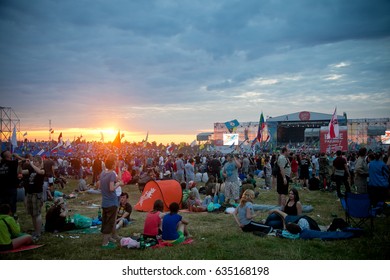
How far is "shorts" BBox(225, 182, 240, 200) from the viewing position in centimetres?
1184

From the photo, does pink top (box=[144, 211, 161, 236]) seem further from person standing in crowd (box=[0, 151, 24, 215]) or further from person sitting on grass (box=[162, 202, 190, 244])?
person standing in crowd (box=[0, 151, 24, 215])

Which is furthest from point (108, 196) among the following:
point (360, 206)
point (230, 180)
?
point (230, 180)

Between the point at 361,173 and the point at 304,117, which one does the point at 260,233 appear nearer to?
the point at 361,173

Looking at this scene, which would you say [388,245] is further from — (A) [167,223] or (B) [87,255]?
(B) [87,255]

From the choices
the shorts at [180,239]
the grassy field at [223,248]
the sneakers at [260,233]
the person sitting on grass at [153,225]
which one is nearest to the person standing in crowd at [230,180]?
the grassy field at [223,248]

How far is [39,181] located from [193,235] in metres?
3.50

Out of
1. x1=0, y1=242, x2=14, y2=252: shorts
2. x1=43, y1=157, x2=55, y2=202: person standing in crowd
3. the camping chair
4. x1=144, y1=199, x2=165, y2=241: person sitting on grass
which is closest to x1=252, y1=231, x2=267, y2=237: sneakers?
the camping chair

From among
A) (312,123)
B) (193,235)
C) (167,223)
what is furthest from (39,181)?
(312,123)

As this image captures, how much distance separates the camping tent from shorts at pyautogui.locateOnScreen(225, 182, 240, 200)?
1.81 metres

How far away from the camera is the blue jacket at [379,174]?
345 inches

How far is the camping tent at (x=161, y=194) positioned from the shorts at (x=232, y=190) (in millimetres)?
1811

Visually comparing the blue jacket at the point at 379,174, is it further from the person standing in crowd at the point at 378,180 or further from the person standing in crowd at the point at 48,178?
the person standing in crowd at the point at 48,178

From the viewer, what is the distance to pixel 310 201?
40.8 ft

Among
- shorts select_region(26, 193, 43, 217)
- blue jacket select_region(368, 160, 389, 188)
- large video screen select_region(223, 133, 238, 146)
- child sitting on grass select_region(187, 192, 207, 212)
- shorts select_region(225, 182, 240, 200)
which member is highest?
large video screen select_region(223, 133, 238, 146)
